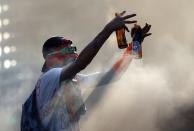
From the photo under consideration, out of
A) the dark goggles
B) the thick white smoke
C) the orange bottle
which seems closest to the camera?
the orange bottle

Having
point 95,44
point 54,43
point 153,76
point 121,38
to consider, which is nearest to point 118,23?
point 95,44

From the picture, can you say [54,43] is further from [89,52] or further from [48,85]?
[89,52]

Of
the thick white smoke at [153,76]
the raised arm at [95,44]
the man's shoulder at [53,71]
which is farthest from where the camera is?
the thick white smoke at [153,76]

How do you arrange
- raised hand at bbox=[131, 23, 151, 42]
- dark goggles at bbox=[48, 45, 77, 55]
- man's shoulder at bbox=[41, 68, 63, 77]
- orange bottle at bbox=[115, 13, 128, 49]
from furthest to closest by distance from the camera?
raised hand at bbox=[131, 23, 151, 42] → dark goggles at bbox=[48, 45, 77, 55] → orange bottle at bbox=[115, 13, 128, 49] → man's shoulder at bbox=[41, 68, 63, 77]

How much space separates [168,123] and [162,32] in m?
2.24

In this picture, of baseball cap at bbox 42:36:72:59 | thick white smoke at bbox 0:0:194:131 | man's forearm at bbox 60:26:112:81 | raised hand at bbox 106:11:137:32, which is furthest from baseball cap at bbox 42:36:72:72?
thick white smoke at bbox 0:0:194:131

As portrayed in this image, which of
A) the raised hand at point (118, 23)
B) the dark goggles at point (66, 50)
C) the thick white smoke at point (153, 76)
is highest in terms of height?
the raised hand at point (118, 23)

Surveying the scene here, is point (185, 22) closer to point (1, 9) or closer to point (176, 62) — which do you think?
point (176, 62)

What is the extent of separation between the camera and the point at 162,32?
481 inches

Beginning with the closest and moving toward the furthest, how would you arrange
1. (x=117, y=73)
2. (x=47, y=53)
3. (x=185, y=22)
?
(x=47, y=53)
(x=117, y=73)
(x=185, y=22)

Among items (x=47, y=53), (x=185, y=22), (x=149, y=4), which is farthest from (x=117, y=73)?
(x=149, y=4)

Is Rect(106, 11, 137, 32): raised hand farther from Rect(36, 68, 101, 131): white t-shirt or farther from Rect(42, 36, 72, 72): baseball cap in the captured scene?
Rect(42, 36, 72, 72): baseball cap

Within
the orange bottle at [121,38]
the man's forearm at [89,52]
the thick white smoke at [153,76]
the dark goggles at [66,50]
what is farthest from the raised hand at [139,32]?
the thick white smoke at [153,76]

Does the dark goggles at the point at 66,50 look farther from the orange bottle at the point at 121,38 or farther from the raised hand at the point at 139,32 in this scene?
the raised hand at the point at 139,32
